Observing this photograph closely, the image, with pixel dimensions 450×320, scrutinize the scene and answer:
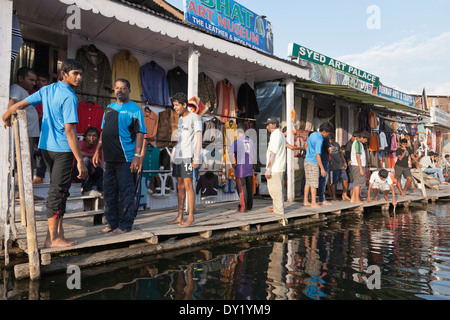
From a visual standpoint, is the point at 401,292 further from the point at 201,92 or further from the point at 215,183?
the point at 201,92

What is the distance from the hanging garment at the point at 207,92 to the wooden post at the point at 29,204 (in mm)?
4827

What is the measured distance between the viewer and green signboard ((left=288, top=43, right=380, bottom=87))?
1026 cm

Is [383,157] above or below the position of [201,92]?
below


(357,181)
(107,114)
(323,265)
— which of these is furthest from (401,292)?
(357,181)

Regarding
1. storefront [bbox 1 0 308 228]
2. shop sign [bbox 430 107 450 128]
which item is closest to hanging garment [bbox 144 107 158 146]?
storefront [bbox 1 0 308 228]

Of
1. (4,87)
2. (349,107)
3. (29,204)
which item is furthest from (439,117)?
(29,204)

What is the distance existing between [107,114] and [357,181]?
6.54 m

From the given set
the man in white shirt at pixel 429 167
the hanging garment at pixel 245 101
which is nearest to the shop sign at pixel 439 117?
the man in white shirt at pixel 429 167

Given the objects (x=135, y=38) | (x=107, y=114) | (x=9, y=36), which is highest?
(x=135, y=38)

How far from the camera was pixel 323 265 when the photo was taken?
12.5 ft

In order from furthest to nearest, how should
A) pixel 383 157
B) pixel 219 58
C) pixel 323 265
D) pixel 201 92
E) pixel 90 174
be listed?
pixel 383 157
pixel 201 92
pixel 219 58
pixel 90 174
pixel 323 265

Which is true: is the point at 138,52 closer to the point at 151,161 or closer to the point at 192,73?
the point at 192,73

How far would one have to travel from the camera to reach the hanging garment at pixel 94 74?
5.82 m

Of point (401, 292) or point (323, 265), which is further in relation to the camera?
point (323, 265)
